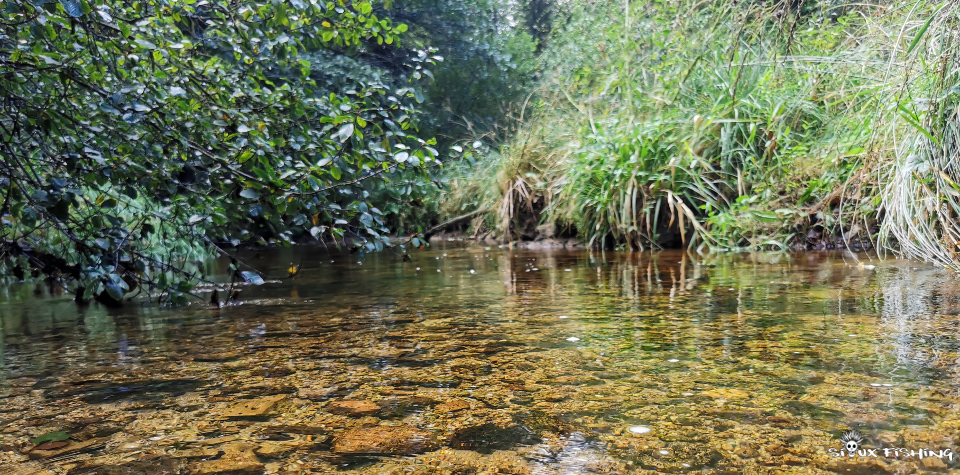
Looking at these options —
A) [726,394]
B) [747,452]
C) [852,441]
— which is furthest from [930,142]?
[747,452]

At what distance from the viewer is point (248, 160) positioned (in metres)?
2.42

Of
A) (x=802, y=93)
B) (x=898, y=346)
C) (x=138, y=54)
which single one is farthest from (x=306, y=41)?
(x=802, y=93)

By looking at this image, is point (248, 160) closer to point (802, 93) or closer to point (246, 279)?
point (246, 279)

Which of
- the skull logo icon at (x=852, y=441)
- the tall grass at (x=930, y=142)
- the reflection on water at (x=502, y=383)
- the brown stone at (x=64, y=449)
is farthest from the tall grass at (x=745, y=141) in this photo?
the brown stone at (x=64, y=449)

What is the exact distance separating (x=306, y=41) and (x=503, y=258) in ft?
9.41

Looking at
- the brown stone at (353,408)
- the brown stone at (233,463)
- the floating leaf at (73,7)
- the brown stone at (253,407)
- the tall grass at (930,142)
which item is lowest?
the brown stone at (233,463)

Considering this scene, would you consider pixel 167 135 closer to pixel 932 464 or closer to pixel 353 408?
pixel 353 408

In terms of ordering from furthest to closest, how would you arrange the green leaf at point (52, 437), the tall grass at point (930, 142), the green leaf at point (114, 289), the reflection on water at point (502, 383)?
the tall grass at point (930, 142)
the green leaf at point (114, 289)
the green leaf at point (52, 437)
the reflection on water at point (502, 383)

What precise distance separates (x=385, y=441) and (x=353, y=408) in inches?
8.2

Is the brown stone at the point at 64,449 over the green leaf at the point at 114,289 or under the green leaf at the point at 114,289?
under

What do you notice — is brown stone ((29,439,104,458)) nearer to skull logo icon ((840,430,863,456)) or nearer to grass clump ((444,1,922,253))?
skull logo icon ((840,430,863,456))

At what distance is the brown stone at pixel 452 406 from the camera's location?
4.23 ft

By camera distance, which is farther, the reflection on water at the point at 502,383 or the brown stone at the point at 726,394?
the brown stone at the point at 726,394

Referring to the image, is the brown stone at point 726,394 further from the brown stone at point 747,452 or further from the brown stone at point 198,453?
the brown stone at point 198,453
